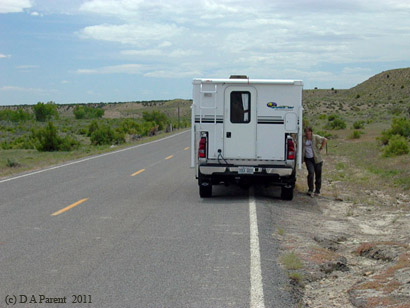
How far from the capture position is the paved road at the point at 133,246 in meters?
6.42

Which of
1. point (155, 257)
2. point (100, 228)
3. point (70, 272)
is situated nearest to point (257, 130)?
point (100, 228)

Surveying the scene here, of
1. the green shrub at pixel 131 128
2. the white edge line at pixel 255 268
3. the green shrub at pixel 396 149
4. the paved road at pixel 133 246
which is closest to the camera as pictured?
the white edge line at pixel 255 268

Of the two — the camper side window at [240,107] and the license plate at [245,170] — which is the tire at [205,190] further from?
the camper side window at [240,107]

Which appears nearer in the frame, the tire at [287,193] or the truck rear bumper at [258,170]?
the truck rear bumper at [258,170]

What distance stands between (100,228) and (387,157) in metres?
17.4


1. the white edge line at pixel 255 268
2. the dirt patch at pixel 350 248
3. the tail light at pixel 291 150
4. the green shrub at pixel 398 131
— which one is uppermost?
the tail light at pixel 291 150

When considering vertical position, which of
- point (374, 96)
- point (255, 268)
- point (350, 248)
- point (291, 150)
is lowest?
point (350, 248)

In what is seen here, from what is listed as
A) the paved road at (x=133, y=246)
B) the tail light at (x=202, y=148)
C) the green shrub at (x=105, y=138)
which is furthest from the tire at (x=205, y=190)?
the green shrub at (x=105, y=138)

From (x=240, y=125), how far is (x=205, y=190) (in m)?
1.71

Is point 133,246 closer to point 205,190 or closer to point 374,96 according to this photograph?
point 205,190

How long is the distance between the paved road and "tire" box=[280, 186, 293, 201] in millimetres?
536

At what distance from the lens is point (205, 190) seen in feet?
45.4

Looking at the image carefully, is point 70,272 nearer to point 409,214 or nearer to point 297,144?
point 297,144

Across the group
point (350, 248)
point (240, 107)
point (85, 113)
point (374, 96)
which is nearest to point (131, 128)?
point (240, 107)
